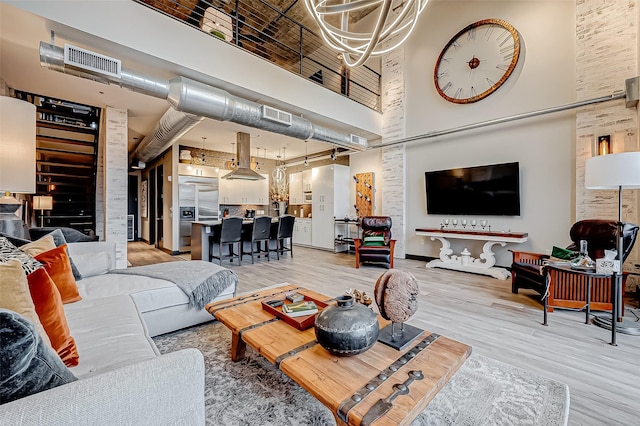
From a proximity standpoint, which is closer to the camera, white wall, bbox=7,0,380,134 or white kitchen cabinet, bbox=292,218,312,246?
white wall, bbox=7,0,380,134

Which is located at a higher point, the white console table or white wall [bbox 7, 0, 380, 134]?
white wall [bbox 7, 0, 380, 134]

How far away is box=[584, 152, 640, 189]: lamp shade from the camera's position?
2363 mm

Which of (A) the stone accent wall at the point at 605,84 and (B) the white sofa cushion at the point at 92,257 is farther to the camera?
(A) the stone accent wall at the point at 605,84

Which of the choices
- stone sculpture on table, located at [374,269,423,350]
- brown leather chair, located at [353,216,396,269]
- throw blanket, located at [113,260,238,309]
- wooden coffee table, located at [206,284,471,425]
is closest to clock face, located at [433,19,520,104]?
brown leather chair, located at [353,216,396,269]

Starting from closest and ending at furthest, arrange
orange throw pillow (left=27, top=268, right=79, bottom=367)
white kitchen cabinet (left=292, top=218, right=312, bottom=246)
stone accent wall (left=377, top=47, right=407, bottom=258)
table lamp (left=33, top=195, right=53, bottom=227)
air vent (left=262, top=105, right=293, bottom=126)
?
orange throw pillow (left=27, top=268, right=79, bottom=367) → air vent (left=262, top=105, right=293, bottom=126) → table lamp (left=33, top=195, right=53, bottom=227) → stone accent wall (left=377, top=47, right=407, bottom=258) → white kitchen cabinet (left=292, top=218, right=312, bottom=246)

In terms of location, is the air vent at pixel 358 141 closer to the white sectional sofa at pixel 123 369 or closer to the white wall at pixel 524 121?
the white wall at pixel 524 121

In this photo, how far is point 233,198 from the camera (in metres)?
8.53

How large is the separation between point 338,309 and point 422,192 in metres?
5.15

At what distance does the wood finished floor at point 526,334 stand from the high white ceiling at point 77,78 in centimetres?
310

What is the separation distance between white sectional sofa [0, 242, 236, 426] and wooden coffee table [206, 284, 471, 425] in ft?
1.53

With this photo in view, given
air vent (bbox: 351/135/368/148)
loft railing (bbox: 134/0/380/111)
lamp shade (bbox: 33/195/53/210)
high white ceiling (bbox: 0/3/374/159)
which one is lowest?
lamp shade (bbox: 33/195/53/210)

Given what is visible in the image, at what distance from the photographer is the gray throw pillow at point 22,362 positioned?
67 centimetres

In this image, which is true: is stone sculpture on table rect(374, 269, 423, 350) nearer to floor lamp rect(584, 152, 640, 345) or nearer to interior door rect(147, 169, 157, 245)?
floor lamp rect(584, 152, 640, 345)

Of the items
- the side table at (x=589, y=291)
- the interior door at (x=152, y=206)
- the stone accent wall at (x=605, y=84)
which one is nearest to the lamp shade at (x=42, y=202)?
the interior door at (x=152, y=206)
